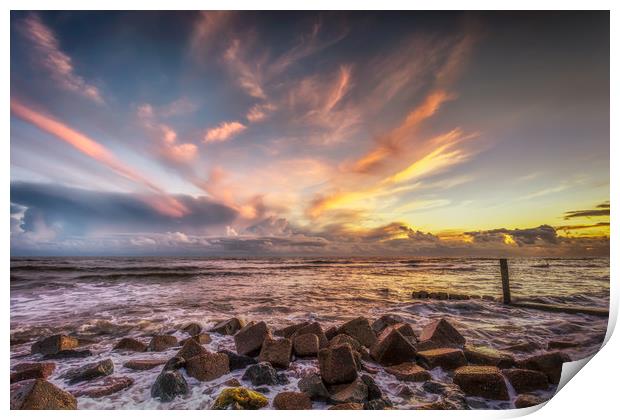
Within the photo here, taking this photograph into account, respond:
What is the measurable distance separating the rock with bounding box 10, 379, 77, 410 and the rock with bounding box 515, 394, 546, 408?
210 inches

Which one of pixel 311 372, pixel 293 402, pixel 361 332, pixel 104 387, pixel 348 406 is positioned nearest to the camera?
pixel 348 406

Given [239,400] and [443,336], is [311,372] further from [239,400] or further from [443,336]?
[443,336]

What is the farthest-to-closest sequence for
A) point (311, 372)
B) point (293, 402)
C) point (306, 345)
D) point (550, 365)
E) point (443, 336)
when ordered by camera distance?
point (443, 336), point (306, 345), point (311, 372), point (550, 365), point (293, 402)

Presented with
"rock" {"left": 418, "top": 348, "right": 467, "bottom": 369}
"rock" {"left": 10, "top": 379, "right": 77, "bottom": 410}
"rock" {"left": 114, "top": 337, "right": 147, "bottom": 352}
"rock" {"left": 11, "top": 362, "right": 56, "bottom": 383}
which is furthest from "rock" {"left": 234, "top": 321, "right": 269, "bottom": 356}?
"rock" {"left": 11, "top": 362, "right": 56, "bottom": 383}

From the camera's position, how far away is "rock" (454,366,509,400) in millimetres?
3682

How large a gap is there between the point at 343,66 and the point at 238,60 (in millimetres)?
2400

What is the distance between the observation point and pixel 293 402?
3.58 metres

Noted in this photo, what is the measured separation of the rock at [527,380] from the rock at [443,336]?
105cm

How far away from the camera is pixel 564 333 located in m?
6.08

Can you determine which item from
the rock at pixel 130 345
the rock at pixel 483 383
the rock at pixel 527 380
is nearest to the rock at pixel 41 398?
the rock at pixel 130 345

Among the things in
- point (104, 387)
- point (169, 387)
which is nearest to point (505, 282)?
point (169, 387)

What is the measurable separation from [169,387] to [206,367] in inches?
19.3

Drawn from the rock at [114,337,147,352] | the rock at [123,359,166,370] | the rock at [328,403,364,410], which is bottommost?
the rock at [328,403,364,410]

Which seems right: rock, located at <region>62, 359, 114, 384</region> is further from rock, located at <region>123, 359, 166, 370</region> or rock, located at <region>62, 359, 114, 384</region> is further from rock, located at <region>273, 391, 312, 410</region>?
rock, located at <region>273, 391, 312, 410</region>
